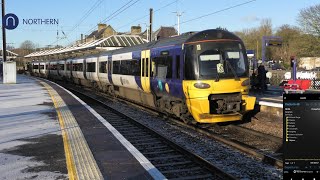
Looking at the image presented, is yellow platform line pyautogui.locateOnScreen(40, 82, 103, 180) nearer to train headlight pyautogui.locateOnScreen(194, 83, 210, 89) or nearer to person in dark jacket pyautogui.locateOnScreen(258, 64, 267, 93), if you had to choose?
train headlight pyautogui.locateOnScreen(194, 83, 210, 89)

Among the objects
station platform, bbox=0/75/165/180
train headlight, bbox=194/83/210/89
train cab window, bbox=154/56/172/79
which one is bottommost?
station platform, bbox=0/75/165/180

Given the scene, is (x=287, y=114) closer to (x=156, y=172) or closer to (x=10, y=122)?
(x=156, y=172)

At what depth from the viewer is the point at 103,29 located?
100 meters

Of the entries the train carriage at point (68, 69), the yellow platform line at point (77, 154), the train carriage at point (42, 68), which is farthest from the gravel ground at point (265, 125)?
the train carriage at point (42, 68)

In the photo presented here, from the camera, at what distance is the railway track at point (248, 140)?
8.32 metres

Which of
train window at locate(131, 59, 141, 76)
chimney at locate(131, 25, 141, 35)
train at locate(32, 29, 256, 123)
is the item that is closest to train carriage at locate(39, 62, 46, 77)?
chimney at locate(131, 25, 141, 35)

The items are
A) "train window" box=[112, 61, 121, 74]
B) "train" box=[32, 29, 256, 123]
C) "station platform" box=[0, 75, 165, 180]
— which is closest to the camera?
"station platform" box=[0, 75, 165, 180]

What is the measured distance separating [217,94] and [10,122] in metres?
6.20

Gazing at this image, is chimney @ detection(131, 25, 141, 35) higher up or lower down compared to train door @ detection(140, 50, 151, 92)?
higher up

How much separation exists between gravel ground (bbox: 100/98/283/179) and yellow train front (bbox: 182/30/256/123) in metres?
0.88

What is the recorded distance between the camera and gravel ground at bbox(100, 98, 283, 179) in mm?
7152

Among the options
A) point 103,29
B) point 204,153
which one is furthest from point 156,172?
point 103,29

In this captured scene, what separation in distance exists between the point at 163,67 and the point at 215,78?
8.78 ft

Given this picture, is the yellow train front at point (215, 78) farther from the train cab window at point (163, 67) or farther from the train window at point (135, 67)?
the train window at point (135, 67)
